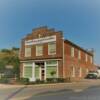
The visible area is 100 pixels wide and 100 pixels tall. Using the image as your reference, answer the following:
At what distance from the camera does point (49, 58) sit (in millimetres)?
36656

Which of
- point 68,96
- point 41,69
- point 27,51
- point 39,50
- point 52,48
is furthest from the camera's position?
point 41,69

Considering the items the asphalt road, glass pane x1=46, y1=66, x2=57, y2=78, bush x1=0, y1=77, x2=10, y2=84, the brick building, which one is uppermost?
the brick building

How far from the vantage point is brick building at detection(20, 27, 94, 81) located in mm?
35344

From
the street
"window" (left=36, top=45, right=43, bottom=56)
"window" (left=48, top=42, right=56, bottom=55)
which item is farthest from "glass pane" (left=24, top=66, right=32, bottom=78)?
the street

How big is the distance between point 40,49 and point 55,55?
2370 mm

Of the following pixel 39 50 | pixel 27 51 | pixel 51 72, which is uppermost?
pixel 39 50

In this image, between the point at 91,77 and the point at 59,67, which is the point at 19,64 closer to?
the point at 59,67

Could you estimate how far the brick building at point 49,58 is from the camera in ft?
116

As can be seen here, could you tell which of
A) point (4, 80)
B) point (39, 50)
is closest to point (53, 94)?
point (4, 80)

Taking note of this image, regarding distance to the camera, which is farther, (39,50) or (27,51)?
(27,51)

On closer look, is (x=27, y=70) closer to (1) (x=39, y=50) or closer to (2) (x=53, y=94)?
(1) (x=39, y=50)

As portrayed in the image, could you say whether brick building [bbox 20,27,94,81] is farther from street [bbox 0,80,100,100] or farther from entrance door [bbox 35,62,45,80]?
street [bbox 0,80,100,100]

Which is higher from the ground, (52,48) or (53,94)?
(52,48)

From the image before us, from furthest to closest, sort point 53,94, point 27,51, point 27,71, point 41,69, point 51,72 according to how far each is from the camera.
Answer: point 27,71 → point 41,69 → point 27,51 → point 51,72 → point 53,94
